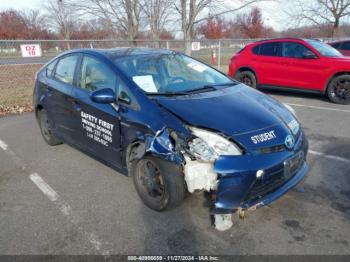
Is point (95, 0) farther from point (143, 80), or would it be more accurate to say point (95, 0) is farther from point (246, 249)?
point (246, 249)

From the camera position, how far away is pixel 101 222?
2920 mm

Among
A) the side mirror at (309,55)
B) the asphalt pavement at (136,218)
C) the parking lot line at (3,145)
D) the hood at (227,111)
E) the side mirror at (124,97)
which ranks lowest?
the asphalt pavement at (136,218)

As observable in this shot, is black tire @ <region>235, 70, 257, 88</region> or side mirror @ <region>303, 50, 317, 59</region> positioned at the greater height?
side mirror @ <region>303, 50, 317, 59</region>

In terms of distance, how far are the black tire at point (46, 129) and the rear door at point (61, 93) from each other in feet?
0.87

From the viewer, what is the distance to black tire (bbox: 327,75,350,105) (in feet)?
24.4

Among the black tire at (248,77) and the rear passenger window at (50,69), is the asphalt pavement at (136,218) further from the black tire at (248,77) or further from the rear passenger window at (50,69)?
the black tire at (248,77)

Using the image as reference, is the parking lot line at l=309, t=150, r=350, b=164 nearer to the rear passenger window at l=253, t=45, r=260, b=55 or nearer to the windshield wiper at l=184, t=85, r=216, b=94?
the windshield wiper at l=184, t=85, r=216, b=94

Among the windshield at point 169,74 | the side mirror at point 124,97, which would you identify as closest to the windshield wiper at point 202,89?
the windshield at point 169,74

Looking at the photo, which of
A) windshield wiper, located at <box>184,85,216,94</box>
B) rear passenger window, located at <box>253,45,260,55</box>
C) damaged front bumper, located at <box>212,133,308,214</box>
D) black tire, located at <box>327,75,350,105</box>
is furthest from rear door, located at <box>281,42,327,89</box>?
damaged front bumper, located at <box>212,133,308,214</box>

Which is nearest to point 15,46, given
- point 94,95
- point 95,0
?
point 95,0

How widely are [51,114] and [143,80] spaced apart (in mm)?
2036

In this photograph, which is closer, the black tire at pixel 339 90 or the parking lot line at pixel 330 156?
the parking lot line at pixel 330 156

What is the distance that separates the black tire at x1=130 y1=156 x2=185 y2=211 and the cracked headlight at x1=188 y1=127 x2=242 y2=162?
0.24 m

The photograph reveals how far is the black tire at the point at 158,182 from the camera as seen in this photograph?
271 centimetres
